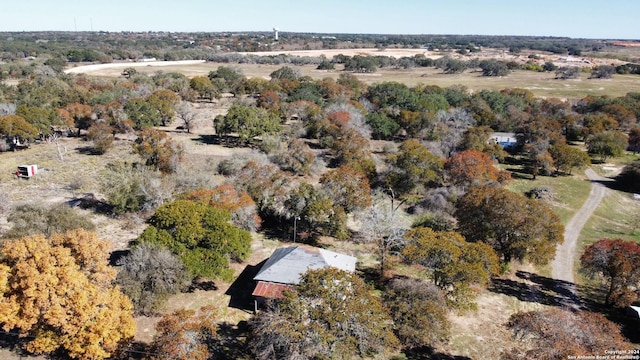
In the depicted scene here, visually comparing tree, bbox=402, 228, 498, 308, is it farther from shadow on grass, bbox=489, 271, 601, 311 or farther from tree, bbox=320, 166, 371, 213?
tree, bbox=320, 166, 371, 213

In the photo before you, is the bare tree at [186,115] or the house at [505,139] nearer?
the bare tree at [186,115]

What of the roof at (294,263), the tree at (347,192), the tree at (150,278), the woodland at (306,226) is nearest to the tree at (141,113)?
the woodland at (306,226)

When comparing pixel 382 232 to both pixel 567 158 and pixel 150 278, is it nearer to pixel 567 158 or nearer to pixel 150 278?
pixel 150 278

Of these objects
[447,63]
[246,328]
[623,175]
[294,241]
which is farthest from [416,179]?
[447,63]

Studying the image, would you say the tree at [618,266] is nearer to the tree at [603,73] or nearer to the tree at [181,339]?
the tree at [181,339]

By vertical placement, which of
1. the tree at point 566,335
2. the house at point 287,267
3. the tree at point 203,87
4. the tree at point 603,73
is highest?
the tree at point 603,73

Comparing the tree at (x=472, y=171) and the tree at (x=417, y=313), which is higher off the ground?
the tree at (x=472, y=171)

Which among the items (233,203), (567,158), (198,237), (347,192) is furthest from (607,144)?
(198,237)
